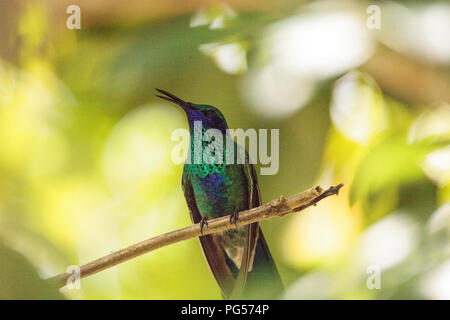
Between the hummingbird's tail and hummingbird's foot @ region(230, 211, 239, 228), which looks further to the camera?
the hummingbird's tail

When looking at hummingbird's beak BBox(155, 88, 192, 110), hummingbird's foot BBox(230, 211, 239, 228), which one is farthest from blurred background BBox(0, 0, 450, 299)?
hummingbird's foot BBox(230, 211, 239, 228)

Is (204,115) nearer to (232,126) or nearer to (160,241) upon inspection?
(232,126)

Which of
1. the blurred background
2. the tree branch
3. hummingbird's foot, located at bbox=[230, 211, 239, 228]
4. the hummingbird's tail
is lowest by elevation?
the hummingbird's tail

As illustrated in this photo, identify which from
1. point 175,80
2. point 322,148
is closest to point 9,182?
point 175,80

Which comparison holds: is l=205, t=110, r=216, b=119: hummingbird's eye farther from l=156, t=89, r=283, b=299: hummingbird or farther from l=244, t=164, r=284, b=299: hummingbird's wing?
l=244, t=164, r=284, b=299: hummingbird's wing

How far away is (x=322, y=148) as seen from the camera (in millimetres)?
2051

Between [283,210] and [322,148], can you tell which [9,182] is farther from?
[322,148]

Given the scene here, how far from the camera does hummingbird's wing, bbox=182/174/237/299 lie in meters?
2.01

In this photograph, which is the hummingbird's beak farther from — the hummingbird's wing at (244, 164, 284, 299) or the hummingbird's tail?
the hummingbird's tail

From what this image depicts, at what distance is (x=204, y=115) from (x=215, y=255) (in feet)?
1.91

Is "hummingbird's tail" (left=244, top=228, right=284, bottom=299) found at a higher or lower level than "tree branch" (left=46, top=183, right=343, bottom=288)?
lower

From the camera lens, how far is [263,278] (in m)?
2.02

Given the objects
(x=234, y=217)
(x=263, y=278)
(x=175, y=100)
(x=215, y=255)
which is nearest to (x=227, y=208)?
(x=234, y=217)

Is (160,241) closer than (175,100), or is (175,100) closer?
(160,241)
